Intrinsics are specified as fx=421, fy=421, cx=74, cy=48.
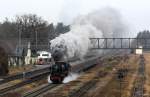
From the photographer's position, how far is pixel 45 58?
107 metres

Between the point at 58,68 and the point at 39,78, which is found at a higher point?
the point at 58,68

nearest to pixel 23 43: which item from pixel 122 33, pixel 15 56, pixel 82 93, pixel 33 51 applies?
pixel 33 51

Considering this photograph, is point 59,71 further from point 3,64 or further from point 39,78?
point 3,64

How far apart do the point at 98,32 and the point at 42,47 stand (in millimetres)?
30268

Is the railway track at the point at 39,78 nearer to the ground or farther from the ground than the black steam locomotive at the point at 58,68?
nearer to the ground

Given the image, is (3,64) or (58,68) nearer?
(58,68)

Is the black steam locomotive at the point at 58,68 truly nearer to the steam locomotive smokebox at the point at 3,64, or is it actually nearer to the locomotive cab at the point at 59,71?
the locomotive cab at the point at 59,71

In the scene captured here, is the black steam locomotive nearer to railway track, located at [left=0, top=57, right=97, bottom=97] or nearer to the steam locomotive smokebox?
railway track, located at [left=0, top=57, right=97, bottom=97]

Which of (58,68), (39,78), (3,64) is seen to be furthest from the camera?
(3,64)

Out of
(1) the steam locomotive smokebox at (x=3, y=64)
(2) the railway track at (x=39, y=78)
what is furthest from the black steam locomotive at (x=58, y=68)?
(1) the steam locomotive smokebox at (x=3, y=64)

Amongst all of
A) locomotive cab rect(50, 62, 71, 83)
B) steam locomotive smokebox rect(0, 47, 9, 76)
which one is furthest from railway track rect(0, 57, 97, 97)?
steam locomotive smokebox rect(0, 47, 9, 76)

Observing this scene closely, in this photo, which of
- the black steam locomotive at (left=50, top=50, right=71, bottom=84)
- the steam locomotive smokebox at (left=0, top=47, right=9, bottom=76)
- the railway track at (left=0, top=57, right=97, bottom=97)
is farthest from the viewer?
the steam locomotive smokebox at (left=0, top=47, right=9, bottom=76)

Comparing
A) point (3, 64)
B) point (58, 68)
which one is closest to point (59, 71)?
point (58, 68)

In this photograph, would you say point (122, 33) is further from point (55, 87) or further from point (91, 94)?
point (91, 94)
